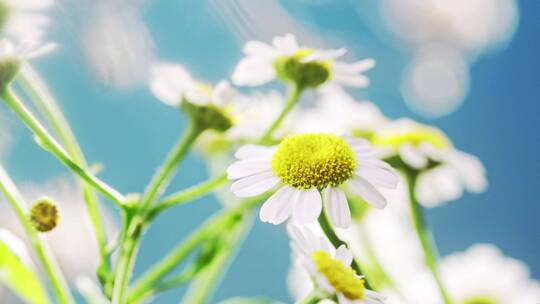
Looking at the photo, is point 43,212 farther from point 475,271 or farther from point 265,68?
point 475,271

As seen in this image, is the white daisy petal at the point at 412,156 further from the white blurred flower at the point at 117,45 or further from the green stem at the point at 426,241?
the white blurred flower at the point at 117,45

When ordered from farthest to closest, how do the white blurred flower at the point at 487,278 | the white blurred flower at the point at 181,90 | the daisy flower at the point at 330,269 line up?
the white blurred flower at the point at 487,278 → the white blurred flower at the point at 181,90 → the daisy flower at the point at 330,269

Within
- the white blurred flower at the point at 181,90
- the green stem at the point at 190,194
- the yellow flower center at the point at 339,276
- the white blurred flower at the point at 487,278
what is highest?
the white blurred flower at the point at 181,90

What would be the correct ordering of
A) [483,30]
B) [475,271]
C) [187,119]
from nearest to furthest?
1. [187,119]
2. [475,271]
3. [483,30]

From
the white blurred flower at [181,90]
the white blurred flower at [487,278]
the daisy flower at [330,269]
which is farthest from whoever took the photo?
the white blurred flower at [487,278]

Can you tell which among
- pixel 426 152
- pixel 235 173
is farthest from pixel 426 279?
pixel 235 173

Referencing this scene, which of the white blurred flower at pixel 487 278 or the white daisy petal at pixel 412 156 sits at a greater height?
the white daisy petal at pixel 412 156

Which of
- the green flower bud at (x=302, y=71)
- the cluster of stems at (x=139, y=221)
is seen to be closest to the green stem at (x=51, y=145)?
the cluster of stems at (x=139, y=221)

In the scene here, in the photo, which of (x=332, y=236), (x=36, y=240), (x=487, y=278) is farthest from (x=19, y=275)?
(x=487, y=278)
